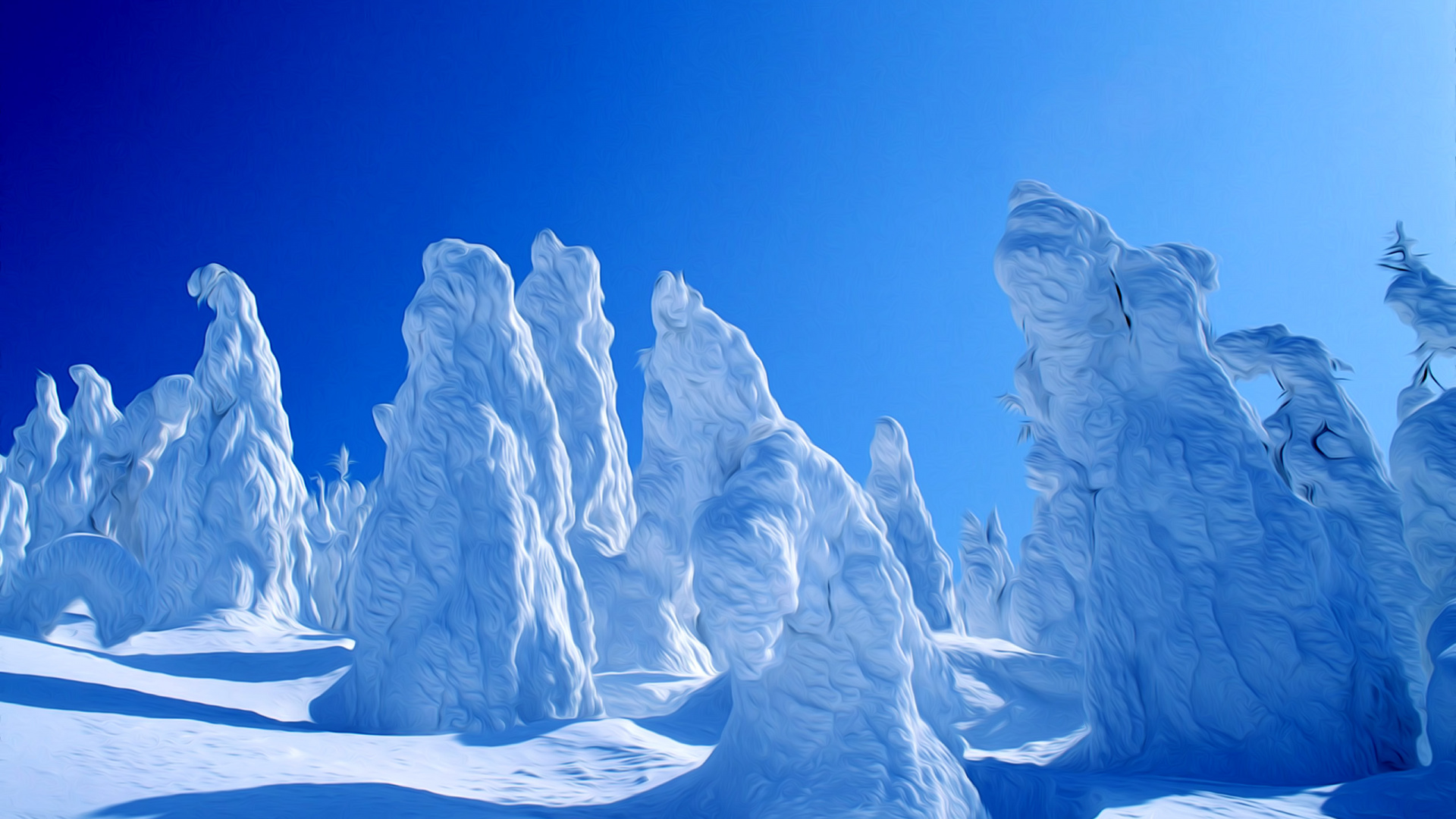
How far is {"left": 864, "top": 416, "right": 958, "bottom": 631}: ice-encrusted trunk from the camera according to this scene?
21.9 m

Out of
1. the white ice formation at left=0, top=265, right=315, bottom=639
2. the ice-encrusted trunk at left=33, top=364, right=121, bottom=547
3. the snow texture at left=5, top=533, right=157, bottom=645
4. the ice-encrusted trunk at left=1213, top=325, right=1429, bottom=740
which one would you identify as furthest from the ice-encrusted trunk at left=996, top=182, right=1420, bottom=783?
the ice-encrusted trunk at left=33, top=364, right=121, bottom=547

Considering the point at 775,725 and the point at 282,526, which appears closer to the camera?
the point at 775,725

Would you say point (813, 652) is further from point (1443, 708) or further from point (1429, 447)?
point (1429, 447)

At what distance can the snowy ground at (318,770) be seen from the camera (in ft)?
19.0

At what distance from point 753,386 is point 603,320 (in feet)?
18.1

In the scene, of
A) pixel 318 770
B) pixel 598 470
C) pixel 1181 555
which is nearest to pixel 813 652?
pixel 318 770

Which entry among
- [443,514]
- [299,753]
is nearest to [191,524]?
[443,514]

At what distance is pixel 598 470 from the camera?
18609 millimetres

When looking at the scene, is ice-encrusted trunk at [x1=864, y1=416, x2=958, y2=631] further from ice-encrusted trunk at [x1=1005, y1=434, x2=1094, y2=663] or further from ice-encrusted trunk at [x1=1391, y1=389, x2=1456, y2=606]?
ice-encrusted trunk at [x1=1391, y1=389, x2=1456, y2=606]

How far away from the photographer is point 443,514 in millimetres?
10445

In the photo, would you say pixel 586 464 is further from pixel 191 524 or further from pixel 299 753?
pixel 299 753

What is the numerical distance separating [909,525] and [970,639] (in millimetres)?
6250

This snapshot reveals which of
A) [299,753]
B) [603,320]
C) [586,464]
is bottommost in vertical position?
[299,753]

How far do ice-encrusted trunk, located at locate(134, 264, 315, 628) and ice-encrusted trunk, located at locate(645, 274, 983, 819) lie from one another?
13.7 meters
